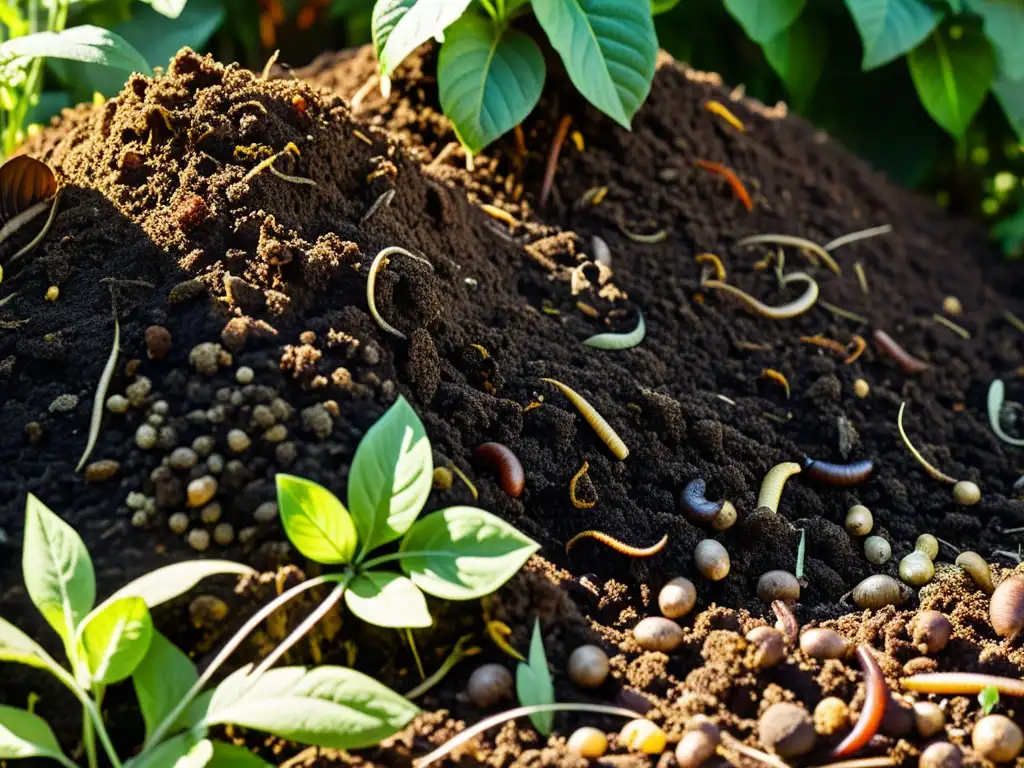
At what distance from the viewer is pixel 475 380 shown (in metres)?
1.88

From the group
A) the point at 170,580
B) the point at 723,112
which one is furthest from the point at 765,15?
the point at 170,580

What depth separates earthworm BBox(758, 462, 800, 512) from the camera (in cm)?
193

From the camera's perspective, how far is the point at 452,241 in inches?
82.9

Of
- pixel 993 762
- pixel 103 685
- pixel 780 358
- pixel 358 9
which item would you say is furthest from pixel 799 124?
pixel 103 685

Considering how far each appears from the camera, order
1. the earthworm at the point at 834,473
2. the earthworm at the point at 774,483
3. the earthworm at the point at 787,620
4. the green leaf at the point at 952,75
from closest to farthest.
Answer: the earthworm at the point at 787,620 → the earthworm at the point at 774,483 → the earthworm at the point at 834,473 → the green leaf at the point at 952,75

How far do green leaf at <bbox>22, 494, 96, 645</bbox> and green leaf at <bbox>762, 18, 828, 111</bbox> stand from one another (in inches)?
95.3

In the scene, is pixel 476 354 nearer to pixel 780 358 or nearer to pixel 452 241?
pixel 452 241

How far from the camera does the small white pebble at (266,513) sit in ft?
5.00

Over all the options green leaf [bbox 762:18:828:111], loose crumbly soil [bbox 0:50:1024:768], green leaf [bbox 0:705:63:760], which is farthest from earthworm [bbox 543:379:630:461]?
green leaf [bbox 762:18:828:111]

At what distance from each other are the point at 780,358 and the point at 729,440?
0.39 metres

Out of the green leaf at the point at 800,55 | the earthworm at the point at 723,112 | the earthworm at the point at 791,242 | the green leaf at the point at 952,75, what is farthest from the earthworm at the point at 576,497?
the green leaf at the point at 952,75

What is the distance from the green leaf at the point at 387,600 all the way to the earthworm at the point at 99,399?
470 millimetres

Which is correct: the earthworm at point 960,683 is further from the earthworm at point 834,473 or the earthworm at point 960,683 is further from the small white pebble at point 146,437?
the small white pebble at point 146,437

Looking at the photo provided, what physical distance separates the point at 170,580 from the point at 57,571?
0.15 m
